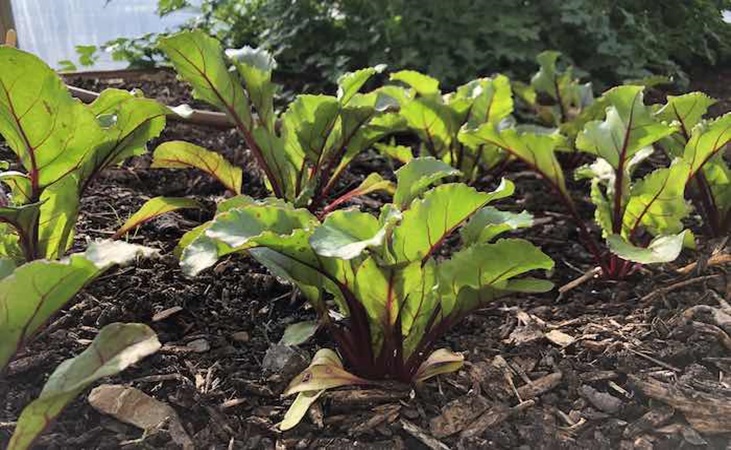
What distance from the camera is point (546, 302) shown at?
Answer: 1.61 metres

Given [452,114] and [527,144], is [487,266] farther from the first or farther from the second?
[452,114]

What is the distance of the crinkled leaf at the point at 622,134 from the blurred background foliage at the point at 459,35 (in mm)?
1147

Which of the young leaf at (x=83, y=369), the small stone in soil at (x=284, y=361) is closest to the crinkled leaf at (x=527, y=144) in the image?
the small stone in soil at (x=284, y=361)

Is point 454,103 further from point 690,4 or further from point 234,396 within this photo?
point 690,4

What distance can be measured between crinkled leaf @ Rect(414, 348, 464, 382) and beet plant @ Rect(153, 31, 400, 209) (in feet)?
1.88

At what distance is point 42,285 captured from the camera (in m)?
0.95

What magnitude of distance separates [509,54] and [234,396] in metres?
1.95

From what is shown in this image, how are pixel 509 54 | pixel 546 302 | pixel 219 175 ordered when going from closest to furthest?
1. pixel 546 302
2. pixel 219 175
3. pixel 509 54

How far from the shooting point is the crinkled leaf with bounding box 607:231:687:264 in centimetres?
141

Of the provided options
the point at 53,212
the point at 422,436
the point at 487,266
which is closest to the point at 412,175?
the point at 487,266

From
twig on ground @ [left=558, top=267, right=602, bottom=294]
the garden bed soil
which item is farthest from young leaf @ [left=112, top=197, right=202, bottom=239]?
twig on ground @ [left=558, top=267, right=602, bottom=294]

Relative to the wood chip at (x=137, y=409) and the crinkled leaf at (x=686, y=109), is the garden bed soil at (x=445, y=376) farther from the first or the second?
the crinkled leaf at (x=686, y=109)

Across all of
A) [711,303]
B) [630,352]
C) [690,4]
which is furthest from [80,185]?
[690,4]

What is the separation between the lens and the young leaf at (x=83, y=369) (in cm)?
91
